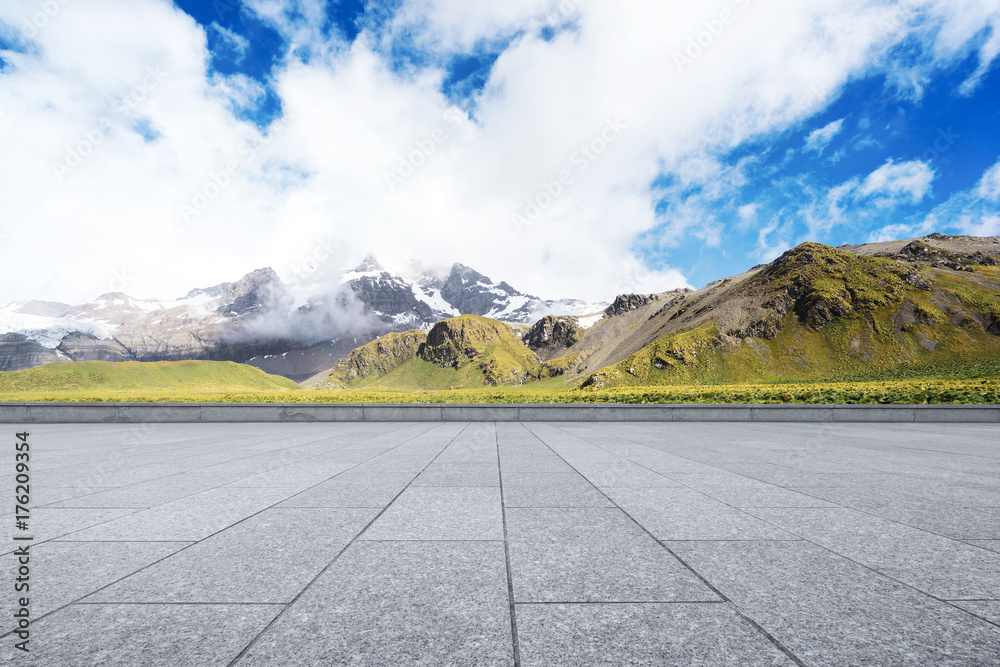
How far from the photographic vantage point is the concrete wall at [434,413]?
18.7 m

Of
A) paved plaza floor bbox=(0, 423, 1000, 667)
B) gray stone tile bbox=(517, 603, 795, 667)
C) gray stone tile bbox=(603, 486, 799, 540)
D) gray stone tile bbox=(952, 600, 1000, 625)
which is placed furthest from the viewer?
gray stone tile bbox=(603, 486, 799, 540)

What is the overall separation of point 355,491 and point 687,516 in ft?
13.8

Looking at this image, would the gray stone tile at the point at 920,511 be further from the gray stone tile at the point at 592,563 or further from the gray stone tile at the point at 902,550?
the gray stone tile at the point at 592,563

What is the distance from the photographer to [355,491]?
6.22 m

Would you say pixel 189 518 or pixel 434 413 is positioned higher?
pixel 434 413

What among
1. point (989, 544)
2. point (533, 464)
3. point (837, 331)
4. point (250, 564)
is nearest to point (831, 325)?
point (837, 331)

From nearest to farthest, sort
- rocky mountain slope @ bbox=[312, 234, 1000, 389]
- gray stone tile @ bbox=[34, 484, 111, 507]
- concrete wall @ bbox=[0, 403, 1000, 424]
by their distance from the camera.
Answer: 1. gray stone tile @ bbox=[34, 484, 111, 507]
2. concrete wall @ bbox=[0, 403, 1000, 424]
3. rocky mountain slope @ bbox=[312, 234, 1000, 389]

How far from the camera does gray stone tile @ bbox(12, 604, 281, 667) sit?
7.51 ft

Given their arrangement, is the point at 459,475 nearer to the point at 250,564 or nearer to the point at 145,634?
the point at 250,564

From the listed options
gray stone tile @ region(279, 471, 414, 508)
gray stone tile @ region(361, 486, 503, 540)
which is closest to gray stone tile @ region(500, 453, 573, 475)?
gray stone tile @ region(361, 486, 503, 540)

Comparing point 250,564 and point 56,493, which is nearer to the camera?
point 250,564

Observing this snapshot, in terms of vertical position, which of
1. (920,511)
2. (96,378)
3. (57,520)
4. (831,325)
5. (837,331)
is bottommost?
(920,511)

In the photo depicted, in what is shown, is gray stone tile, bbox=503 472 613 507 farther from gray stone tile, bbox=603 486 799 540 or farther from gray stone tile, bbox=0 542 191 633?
gray stone tile, bbox=0 542 191 633

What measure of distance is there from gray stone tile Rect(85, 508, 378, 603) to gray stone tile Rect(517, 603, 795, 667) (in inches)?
65.3
